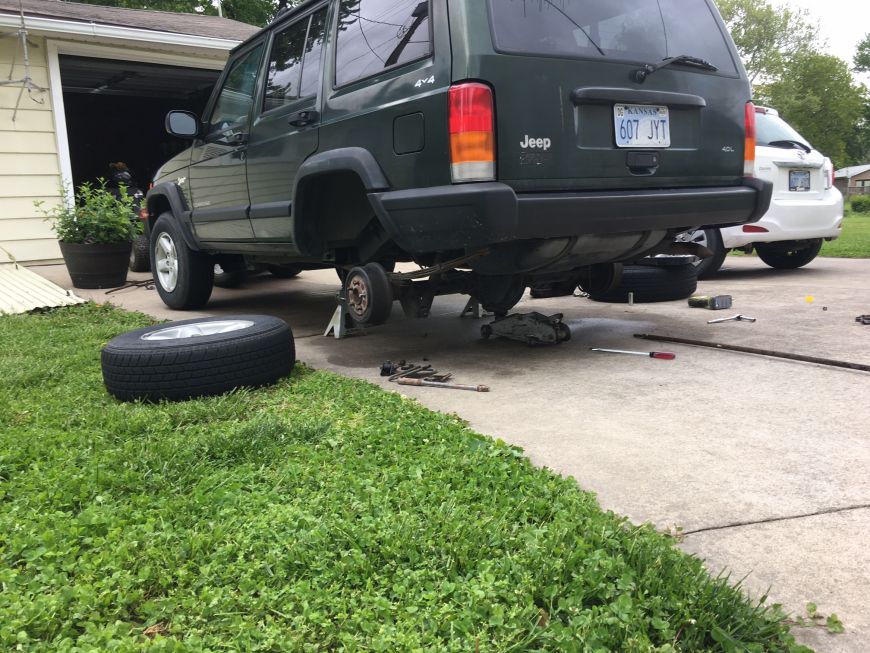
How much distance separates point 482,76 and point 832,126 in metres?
56.8

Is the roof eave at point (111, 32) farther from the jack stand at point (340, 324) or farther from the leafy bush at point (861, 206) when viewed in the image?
the leafy bush at point (861, 206)

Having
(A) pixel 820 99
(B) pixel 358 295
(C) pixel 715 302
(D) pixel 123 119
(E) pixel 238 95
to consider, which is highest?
(A) pixel 820 99

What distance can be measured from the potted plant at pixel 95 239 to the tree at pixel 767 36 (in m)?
56.9

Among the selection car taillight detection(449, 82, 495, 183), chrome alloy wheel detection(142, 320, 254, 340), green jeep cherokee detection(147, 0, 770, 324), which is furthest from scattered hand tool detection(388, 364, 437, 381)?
car taillight detection(449, 82, 495, 183)

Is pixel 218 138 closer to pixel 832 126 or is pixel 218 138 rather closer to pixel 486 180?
pixel 486 180

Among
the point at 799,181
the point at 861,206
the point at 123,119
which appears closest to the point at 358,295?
the point at 799,181

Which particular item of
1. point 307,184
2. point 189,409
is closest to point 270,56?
point 307,184

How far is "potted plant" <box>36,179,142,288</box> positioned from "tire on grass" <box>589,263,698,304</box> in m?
4.97

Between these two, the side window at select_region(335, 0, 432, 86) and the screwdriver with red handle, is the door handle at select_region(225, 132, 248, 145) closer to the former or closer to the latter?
the side window at select_region(335, 0, 432, 86)

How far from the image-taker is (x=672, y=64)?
3.59 m

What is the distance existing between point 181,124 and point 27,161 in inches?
203

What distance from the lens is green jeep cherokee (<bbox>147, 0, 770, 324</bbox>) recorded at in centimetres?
311

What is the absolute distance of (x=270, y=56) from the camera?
4746mm

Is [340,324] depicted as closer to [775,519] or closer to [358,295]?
[358,295]
